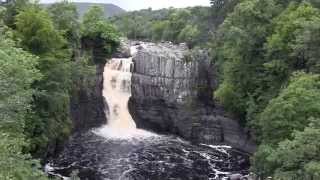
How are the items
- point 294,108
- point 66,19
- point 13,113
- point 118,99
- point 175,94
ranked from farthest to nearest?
1. point 118,99
2. point 175,94
3. point 66,19
4. point 294,108
5. point 13,113

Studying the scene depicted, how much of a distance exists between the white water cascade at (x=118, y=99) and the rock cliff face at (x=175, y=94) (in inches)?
33.2

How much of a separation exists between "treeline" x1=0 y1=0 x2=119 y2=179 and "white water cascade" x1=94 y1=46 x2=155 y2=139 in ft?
6.01

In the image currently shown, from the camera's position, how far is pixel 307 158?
80.0 ft

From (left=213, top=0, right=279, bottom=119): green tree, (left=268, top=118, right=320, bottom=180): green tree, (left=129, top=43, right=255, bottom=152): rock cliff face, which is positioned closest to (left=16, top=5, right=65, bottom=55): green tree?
(left=213, top=0, right=279, bottom=119): green tree

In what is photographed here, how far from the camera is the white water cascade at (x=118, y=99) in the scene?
5016 cm

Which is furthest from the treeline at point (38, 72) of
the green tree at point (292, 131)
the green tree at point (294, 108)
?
the green tree at point (294, 108)

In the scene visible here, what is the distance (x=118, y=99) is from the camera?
53.4 m

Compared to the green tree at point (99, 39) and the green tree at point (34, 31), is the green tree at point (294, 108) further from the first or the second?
the green tree at point (99, 39)

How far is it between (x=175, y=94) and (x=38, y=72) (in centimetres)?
Answer: 2227

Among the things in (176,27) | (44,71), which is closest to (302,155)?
(44,71)

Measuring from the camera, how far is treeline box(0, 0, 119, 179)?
64.8 feet

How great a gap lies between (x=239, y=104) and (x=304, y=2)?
9.78m

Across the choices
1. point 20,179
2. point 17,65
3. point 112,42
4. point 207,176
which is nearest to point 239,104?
point 207,176

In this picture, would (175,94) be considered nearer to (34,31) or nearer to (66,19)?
(66,19)
